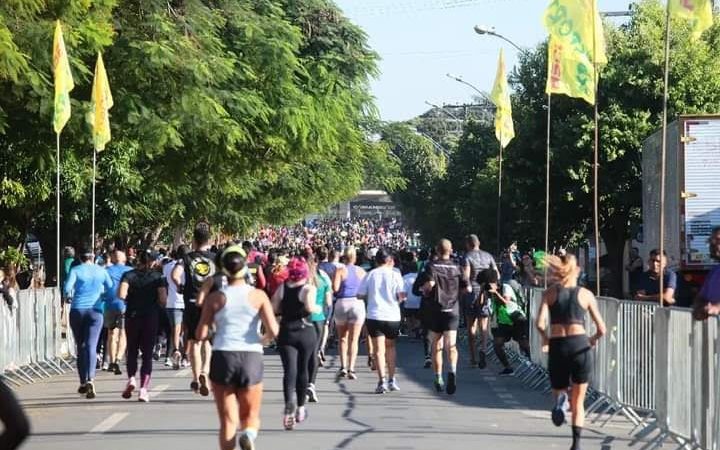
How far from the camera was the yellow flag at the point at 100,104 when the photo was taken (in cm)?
2303

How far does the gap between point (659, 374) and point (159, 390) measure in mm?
6958

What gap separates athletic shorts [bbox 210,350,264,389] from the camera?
10.1 m

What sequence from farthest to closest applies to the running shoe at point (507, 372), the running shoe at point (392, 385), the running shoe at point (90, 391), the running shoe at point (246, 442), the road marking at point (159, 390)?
the running shoe at point (507, 372) < the running shoe at point (392, 385) < the road marking at point (159, 390) < the running shoe at point (90, 391) < the running shoe at point (246, 442)

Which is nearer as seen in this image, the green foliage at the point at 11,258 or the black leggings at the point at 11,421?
the black leggings at the point at 11,421

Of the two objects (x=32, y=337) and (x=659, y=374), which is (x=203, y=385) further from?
(x=32, y=337)

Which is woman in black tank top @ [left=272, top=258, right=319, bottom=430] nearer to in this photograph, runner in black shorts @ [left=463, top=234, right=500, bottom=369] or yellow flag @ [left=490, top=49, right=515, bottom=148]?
runner in black shorts @ [left=463, top=234, right=500, bottom=369]

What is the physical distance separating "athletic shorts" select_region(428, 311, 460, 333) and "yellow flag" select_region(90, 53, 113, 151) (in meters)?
7.56

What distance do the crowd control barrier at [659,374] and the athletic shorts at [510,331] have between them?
14.2 ft

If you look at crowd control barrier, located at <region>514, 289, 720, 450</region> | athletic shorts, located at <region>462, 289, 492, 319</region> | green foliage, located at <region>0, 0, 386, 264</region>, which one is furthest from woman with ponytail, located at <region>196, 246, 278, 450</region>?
athletic shorts, located at <region>462, 289, 492, 319</region>

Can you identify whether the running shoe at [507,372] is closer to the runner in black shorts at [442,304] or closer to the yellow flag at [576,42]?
the runner in black shorts at [442,304]

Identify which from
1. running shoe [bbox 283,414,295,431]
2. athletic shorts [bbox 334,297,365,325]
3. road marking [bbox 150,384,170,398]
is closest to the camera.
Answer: running shoe [bbox 283,414,295,431]

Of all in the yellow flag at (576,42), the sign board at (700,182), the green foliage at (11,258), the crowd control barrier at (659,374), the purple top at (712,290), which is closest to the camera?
the crowd control barrier at (659,374)

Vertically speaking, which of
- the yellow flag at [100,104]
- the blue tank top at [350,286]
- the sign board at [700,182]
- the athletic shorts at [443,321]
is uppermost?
the yellow flag at [100,104]

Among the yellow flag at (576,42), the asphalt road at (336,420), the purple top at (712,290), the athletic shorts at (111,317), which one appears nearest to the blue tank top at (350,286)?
the asphalt road at (336,420)
